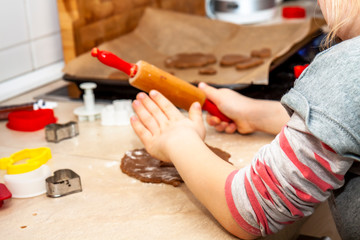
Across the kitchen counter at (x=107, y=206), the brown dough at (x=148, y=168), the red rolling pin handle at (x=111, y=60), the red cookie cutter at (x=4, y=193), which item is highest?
the red rolling pin handle at (x=111, y=60)

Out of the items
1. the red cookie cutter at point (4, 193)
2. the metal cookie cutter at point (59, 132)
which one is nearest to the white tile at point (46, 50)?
the metal cookie cutter at point (59, 132)

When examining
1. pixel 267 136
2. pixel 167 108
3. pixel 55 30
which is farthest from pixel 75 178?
pixel 55 30

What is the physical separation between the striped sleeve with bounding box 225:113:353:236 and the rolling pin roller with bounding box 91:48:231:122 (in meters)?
0.28

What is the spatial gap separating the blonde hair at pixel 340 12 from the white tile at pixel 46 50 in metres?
0.96

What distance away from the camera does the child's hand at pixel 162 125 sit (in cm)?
77

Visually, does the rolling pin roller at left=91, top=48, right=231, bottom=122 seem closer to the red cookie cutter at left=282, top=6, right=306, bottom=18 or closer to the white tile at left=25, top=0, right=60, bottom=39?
the white tile at left=25, top=0, right=60, bottom=39

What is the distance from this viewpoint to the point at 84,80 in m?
1.22

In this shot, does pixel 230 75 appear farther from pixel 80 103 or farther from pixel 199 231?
pixel 199 231

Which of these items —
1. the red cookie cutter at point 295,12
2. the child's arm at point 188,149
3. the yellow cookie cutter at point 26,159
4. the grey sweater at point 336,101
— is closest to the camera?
the grey sweater at point 336,101

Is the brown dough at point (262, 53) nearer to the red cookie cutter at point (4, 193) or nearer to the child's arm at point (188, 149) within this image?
the child's arm at point (188, 149)

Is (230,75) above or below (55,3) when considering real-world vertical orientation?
below

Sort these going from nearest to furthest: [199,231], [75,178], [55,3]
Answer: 1. [199,231]
2. [75,178]
3. [55,3]

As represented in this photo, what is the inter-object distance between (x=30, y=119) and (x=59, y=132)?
0.11 meters

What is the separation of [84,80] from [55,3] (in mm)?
322
